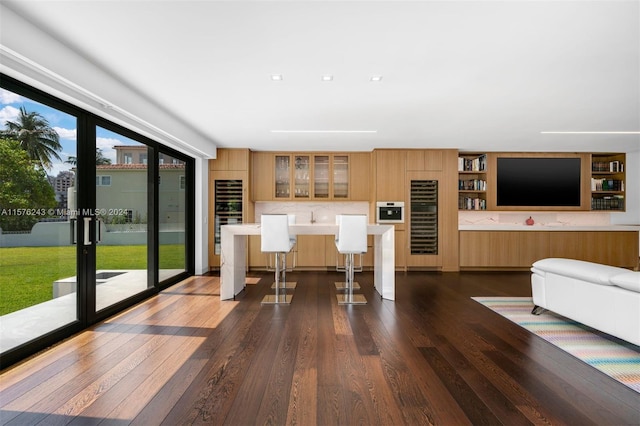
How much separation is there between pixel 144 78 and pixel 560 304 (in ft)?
15.6

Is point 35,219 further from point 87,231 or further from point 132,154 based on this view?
point 132,154

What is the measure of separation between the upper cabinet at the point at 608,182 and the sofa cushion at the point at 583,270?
4.77 metres

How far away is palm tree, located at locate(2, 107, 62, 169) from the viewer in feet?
8.70

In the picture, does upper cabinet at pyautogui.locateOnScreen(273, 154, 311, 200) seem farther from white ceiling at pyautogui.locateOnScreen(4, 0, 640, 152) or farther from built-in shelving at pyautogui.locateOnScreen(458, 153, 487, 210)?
built-in shelving at pyautogui.locateOnScreen(458, 153, 487, 210)

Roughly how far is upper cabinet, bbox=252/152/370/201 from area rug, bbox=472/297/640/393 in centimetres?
362

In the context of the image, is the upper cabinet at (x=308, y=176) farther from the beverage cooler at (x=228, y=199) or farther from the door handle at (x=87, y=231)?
the door handle at (x=87, y=231)

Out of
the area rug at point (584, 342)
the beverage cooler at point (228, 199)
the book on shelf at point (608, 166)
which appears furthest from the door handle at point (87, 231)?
the book on shelf at point (608, 166)

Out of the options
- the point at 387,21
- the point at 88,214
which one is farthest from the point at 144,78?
the point at 387,21

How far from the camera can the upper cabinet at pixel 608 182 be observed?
23.1 feet

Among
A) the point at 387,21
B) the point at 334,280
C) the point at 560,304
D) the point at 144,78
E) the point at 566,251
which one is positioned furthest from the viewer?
the point at 566,251

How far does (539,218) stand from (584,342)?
4.94 metres

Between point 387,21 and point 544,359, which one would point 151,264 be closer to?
point 387,21

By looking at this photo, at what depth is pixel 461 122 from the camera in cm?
479

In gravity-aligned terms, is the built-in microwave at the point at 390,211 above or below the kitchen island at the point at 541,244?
above
